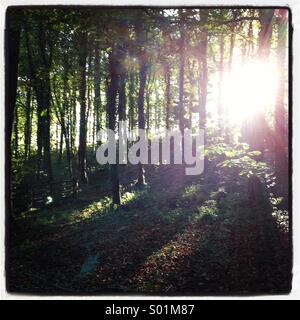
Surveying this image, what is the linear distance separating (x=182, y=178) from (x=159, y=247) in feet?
4.90

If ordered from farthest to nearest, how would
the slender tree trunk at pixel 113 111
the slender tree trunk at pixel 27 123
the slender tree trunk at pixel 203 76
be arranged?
the slender tree trunk at pixel 27 123
the slender tree trunk at pixel 113 111
the slender tree trunk at pixel 203 76

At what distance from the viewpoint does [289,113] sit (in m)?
4.81

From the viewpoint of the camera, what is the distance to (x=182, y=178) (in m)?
6.66

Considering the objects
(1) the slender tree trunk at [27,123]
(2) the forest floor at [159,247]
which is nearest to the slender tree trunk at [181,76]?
(2) the forest floor at [159,247]

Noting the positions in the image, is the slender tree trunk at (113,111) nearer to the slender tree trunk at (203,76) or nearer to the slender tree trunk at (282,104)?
the slender tree trunk at (203,76)

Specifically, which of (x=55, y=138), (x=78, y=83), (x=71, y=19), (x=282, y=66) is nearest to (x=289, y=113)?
(x=282, y=66)

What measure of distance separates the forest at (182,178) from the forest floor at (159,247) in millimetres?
27

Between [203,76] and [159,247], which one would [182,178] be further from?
[203,76]

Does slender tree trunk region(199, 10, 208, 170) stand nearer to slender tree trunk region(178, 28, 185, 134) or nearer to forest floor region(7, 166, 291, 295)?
slender tree trunk region(178, 28, 185, 134)

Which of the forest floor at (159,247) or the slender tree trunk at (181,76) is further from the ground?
the slender tree trunk at (181,76)

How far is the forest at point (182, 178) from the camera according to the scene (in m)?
5.17

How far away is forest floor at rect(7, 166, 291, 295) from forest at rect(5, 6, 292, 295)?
3cm

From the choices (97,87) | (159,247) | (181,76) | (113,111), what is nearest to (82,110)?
(97,87)
